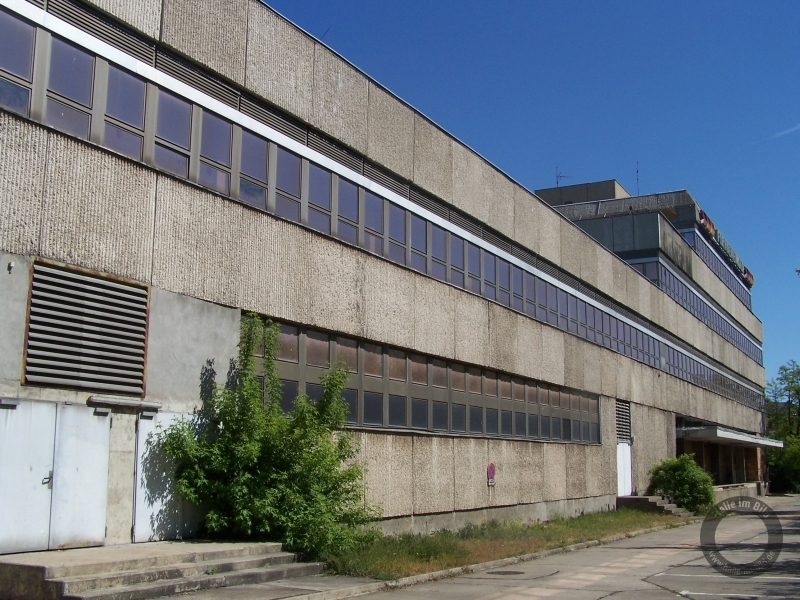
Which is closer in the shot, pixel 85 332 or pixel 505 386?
pixel 85 332

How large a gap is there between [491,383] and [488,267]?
330 centimetres

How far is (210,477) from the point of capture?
557 inches

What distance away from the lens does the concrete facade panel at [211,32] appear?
14.7 metres

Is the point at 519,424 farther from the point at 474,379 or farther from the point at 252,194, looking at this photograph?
the point at 252,194

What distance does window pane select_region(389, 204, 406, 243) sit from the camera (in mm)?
20667

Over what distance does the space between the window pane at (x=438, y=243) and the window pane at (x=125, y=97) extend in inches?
381

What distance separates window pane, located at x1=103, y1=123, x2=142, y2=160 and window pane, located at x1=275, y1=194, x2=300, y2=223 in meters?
3.42

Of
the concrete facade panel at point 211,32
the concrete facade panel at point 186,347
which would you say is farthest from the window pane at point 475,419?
the concrete facade panel at point 211,32

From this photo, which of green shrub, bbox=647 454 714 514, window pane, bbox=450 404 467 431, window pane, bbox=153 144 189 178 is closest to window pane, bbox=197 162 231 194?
window pane, bbox=153 144 189 178

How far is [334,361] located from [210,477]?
14.8ft

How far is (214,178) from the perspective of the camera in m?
15.4

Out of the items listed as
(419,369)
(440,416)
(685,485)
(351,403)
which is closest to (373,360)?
(351,403)

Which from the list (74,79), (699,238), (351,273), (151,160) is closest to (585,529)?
(351,273)

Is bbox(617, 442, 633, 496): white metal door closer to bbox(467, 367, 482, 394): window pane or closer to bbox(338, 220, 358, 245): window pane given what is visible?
bbox(467, 367, 482, 394): window pane
